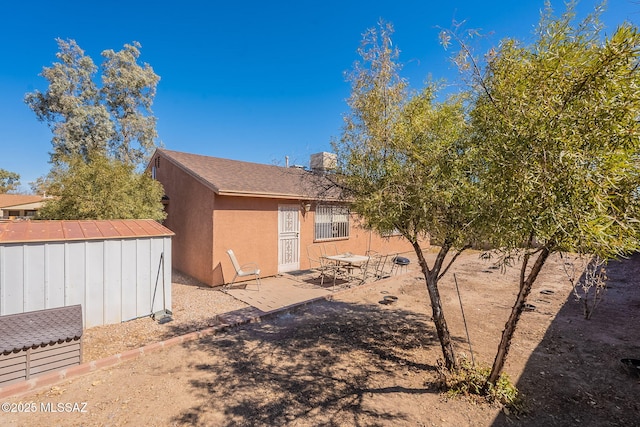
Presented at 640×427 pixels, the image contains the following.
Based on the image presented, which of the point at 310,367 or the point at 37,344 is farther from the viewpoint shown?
the point at 310,367

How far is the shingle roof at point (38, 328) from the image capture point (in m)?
3.52

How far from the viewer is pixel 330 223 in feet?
38.7

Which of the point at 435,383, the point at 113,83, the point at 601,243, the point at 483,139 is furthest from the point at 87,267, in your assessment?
the point at 113,83

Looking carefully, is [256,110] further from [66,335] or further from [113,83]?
[66,335]

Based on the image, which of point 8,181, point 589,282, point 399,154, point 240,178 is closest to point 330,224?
point 240,178

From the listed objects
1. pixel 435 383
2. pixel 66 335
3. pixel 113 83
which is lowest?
pixel 435 383

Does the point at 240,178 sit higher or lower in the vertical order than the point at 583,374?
higher

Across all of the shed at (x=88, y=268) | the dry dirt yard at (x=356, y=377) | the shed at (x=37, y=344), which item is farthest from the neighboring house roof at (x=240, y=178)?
the shed at (x=37, y=344)

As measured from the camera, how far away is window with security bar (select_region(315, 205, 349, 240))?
11.3 meters

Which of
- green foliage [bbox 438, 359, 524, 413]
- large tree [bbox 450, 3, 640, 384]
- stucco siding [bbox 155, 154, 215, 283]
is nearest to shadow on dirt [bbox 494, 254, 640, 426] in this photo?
green foliage [bbox 438, 359, 524, 413]

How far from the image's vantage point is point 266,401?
3.47 metres

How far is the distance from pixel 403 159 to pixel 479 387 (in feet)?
10.6

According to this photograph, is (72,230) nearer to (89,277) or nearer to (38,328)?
(89,277)

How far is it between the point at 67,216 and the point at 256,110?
14445 millimetres
